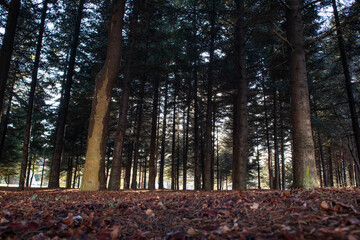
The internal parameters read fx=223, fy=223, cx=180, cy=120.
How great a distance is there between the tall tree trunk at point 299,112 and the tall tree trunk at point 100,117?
6.23m

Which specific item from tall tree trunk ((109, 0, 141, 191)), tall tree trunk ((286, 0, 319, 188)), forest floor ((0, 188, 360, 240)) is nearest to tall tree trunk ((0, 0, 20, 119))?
tall tree trunk ((109, 0, 141, 191))

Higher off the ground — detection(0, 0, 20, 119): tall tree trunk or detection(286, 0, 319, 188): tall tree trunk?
detection(0, 0, 20, 119): tall tree trunk

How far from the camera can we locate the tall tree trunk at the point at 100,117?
7.96 metres

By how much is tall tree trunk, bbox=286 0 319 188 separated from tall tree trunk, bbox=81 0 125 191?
20.4 ft

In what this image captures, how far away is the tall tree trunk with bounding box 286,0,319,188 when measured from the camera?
223 inches

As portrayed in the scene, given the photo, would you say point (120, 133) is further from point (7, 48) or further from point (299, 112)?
point (299, 112)

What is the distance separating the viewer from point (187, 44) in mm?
16344

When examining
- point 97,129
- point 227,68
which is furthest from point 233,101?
point 97,129

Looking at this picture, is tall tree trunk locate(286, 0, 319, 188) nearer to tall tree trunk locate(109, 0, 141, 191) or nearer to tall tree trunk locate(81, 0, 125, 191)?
tall tree trunk locate(81, 0, 125, 191)

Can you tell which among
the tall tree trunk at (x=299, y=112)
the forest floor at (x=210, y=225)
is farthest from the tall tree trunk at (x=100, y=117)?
the tall tree trunk at (x=299, y=112)

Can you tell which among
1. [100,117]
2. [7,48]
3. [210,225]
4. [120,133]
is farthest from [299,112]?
[7,48]

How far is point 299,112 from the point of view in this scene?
19.2 feet

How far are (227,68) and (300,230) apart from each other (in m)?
15.8

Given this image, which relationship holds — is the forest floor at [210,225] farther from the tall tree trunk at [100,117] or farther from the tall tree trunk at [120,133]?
the tall tree trunk at [120,133]
